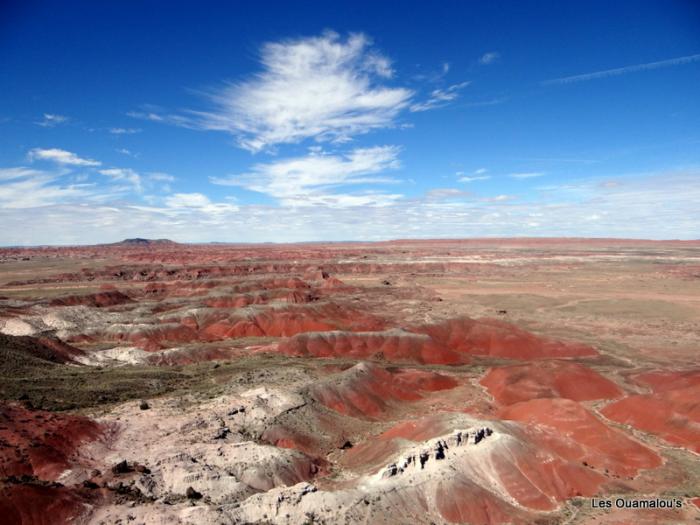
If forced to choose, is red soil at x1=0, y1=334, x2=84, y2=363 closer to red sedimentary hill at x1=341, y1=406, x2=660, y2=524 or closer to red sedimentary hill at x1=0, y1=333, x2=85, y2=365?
red sedimentary hill at x1=0, y1=333, x2=85, y2=365

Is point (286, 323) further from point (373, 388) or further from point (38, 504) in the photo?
point (38, 504)

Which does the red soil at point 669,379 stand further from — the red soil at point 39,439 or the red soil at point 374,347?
the red soil at point 39,439

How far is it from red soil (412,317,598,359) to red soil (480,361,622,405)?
506 inches

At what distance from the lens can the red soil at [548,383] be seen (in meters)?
46.2

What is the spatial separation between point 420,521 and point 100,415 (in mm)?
23647

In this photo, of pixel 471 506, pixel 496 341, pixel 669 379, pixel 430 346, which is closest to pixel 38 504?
pixel 471 506

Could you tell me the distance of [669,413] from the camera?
38375mm

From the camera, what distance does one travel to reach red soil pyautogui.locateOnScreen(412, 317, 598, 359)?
Result: 63.8 meters

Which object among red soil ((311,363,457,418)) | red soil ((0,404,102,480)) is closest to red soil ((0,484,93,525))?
red soil ((0,404,102,480))

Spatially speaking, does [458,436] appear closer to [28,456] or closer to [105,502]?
[105,502]

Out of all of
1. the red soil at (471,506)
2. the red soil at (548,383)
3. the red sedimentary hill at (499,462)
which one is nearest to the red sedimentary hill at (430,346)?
the red soil at (548,383)

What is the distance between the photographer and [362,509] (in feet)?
76.9

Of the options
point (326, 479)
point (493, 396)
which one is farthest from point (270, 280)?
point (326, 479)

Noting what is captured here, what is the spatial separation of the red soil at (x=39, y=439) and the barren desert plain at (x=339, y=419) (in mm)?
108
